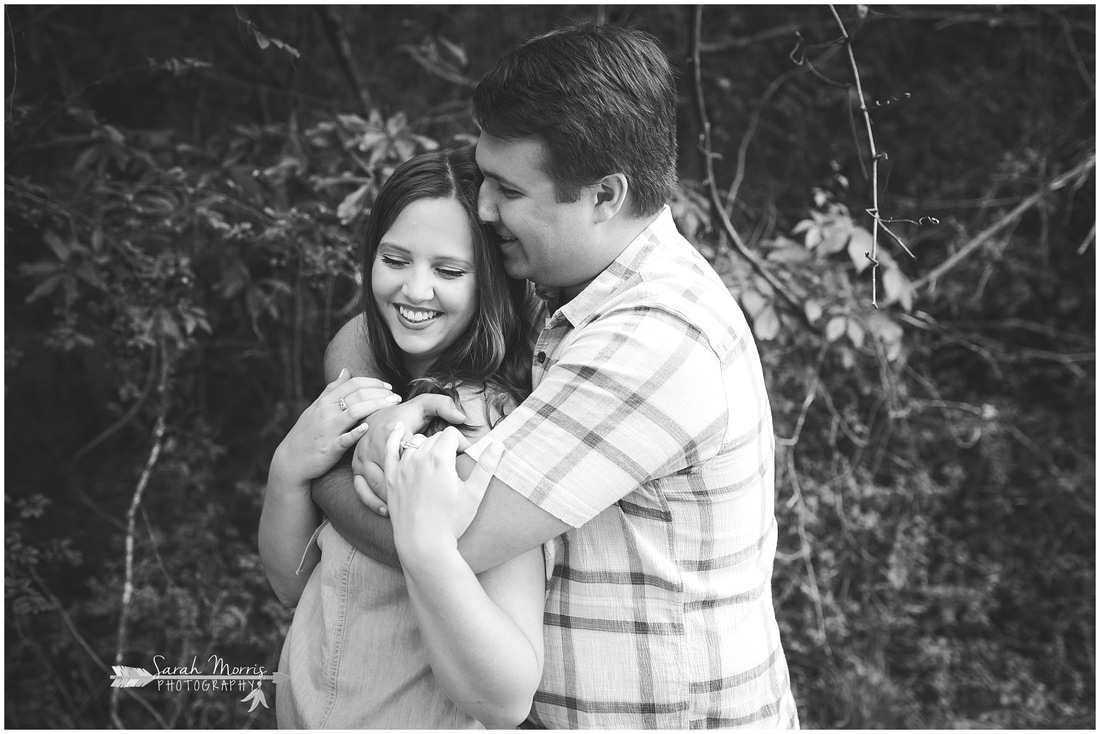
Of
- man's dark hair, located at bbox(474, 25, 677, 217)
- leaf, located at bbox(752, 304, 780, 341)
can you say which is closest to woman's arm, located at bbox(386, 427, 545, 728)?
man's dark hair, located at bbox(474, 25, 677, 217)

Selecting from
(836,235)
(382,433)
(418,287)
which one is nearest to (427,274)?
(418,287)

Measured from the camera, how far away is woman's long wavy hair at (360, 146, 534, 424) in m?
1.53

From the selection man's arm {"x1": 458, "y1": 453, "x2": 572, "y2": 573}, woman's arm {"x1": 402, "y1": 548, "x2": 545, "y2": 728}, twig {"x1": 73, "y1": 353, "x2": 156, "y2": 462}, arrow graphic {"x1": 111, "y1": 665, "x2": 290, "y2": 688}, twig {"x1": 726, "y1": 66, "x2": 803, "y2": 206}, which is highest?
twig {"x1": 726, "y1": 66, "x2": 803, "y2": 206}

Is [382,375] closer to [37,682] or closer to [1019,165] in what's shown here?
[37,682]

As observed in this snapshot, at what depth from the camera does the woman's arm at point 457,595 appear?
1.20 metres

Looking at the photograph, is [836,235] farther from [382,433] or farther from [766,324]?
[382,433]

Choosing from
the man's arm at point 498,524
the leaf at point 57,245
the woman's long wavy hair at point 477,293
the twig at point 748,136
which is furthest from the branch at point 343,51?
the man's arm at point 498,524

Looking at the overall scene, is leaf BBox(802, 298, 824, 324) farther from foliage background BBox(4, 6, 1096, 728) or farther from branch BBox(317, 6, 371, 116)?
branch BBox(317, 6, 371, 116)

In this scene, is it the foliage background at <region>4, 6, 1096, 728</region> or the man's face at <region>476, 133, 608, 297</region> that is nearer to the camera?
the man's face at <region>476, 133, 608, 297</region>

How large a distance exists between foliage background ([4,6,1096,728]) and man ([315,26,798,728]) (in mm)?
775

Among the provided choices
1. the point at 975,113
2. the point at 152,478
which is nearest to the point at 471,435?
the point at 152,478

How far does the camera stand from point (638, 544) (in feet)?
4.49

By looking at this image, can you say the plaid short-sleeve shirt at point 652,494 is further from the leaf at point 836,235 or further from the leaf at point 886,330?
the leaf at point 886,330

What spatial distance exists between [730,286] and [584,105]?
3.59 feet
